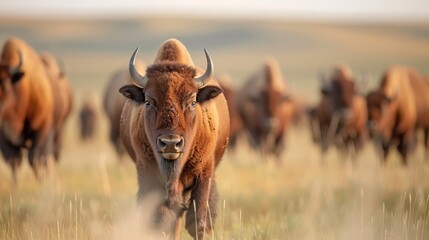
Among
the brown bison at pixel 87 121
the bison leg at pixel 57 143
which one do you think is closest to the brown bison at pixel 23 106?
the bison leg at pixel 57 143

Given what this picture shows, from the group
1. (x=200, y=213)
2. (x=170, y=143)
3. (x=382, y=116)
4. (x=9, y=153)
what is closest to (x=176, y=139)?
(x=170, y=143)

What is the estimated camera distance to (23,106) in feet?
33.5

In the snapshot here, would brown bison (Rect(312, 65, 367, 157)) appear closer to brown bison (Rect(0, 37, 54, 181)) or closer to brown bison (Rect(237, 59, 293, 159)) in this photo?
brown bison (Rect(237, 59, 293, 159))

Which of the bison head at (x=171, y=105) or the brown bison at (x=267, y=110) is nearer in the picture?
the bison head at (x=171, y=105)

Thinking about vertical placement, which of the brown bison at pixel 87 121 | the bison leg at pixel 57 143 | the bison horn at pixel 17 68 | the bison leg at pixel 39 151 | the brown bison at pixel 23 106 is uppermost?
the bison horn at pixel 17 68

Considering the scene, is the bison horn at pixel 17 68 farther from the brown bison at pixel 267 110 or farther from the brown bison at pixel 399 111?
the brown bison at pixel 399 111

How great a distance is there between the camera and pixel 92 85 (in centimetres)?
6266

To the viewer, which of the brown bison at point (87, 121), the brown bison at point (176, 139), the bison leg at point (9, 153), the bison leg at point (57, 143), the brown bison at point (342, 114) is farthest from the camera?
the brown bison at point (87, 121)

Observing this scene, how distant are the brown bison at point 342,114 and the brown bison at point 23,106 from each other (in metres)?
6.53

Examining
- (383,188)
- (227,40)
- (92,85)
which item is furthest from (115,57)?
(383,188)

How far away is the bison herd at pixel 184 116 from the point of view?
18.8ft

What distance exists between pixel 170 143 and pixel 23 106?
17.9 ft

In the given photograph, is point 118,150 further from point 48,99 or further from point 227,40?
point 227,40

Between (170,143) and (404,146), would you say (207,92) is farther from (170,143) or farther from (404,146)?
(404,146)
